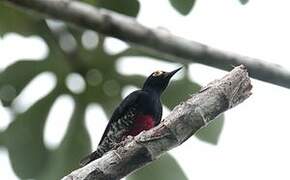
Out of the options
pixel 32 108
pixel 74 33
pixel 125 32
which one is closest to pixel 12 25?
pixel 74 33

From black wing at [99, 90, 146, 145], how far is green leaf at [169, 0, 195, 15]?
3.00 feet

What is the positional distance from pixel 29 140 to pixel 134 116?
649 mm

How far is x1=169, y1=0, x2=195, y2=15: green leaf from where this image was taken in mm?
3158

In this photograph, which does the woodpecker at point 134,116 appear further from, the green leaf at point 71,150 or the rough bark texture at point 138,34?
the rough bark texture at point 138,34

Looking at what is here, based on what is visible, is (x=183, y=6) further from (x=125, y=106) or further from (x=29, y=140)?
(x=29, y=140)

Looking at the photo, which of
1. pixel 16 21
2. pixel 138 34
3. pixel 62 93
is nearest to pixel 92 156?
pixel 138 34

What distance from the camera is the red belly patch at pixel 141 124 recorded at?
12.6ft

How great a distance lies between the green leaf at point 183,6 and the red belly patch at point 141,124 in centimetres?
88

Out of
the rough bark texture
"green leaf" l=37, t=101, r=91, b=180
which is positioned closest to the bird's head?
"green leaf" l=37, t=101, r=91, b=180

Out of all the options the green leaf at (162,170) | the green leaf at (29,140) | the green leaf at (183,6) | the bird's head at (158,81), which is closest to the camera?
the green leaf at (183,6)

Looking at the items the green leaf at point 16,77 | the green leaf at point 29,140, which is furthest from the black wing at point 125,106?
the green leaf at point 16,77

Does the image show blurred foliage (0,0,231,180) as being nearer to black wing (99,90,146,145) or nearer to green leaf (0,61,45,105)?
green leaf (0,61,45,105)

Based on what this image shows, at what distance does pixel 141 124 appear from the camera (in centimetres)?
387

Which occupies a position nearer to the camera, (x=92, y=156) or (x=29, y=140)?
(x=92, y=156)
